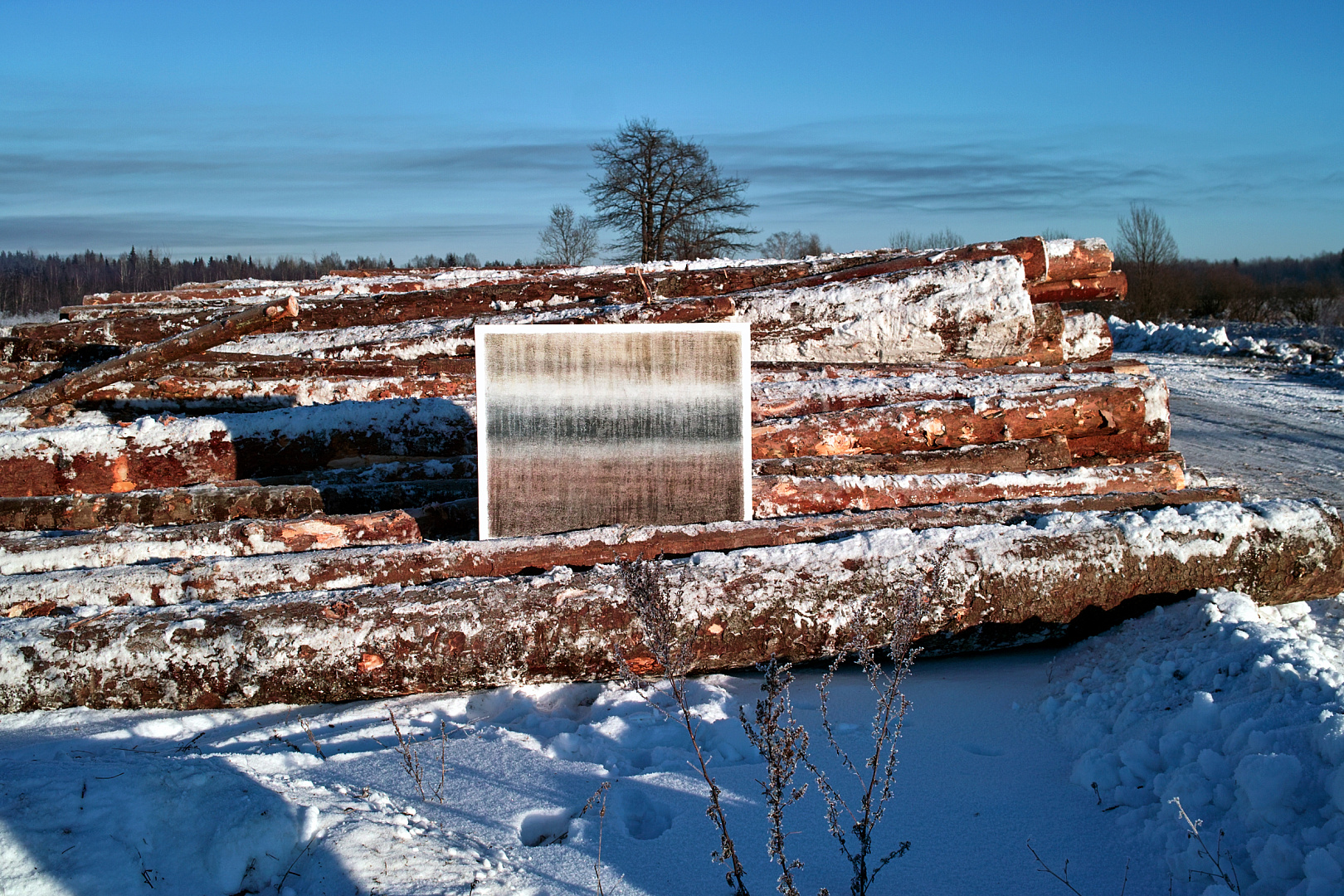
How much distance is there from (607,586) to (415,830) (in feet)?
4.66

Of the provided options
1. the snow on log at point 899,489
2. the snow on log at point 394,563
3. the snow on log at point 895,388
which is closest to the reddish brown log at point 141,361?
the snow on log at point 394,563

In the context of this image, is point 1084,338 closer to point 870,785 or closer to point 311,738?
point 870,785

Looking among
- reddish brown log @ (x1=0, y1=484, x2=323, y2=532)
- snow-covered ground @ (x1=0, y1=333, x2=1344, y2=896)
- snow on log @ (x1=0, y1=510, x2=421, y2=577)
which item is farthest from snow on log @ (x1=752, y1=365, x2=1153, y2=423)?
reddish brown log @ (x1=0, y1=484, x2=323, y2=532)

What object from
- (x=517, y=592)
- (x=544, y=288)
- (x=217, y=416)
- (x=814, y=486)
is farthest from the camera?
(x=544, y=288)

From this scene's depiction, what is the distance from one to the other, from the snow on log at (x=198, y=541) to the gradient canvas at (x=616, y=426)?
64cm

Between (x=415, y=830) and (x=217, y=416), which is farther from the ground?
(x=217, y=416)

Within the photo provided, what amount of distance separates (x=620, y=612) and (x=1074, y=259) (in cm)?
565

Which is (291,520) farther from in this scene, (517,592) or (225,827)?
(225,827)

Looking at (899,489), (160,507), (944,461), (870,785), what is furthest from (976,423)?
(160,507)

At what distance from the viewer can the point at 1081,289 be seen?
7547mm

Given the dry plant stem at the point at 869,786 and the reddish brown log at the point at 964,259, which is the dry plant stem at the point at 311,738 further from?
the reddish brown log at the point at 964,259

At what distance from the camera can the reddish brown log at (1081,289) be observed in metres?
7.47

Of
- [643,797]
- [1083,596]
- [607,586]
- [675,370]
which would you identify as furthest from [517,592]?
[1083,596]

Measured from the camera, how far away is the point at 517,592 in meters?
3.79
